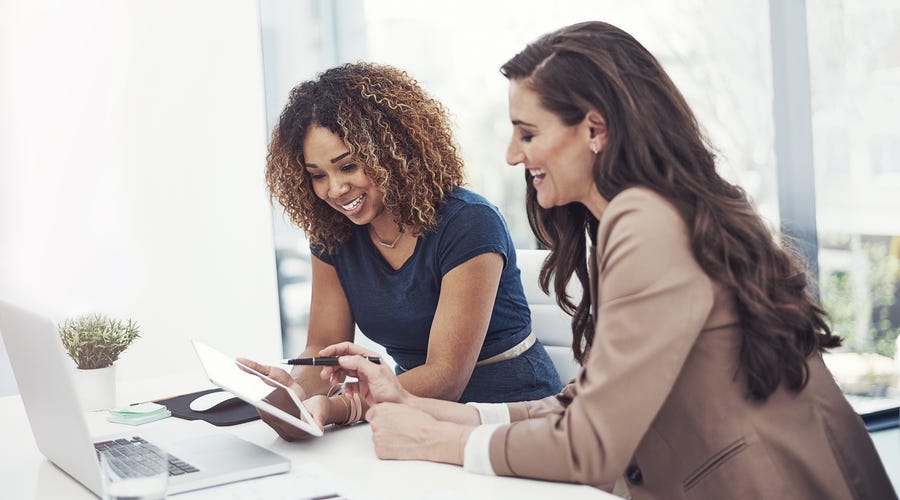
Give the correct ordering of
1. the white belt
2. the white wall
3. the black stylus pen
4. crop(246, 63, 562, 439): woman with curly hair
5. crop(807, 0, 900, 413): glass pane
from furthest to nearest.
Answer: the white wall
crop(807, 0, 900, 413): glass pane
the white belt
crop(246, 63, 562, 439): woman with curly hair
the black stylus pen

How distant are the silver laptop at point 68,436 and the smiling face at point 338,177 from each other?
640 mm

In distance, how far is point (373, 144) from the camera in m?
2.02

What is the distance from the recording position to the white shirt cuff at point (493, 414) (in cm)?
151

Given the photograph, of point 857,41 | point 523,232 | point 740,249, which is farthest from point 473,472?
point 523,232

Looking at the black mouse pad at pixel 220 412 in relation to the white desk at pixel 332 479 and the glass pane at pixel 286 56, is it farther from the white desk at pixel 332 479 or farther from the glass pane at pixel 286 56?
the glass pane at pixel 286 56

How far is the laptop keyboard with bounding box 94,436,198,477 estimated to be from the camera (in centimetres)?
132

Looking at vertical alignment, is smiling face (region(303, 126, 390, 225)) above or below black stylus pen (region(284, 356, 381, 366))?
above

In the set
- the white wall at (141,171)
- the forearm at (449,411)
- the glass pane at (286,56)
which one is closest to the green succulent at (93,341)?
the forearm at (449,411)

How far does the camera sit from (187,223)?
3.83 meters

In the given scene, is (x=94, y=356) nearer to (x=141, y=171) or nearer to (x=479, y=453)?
(x=479, y=453)

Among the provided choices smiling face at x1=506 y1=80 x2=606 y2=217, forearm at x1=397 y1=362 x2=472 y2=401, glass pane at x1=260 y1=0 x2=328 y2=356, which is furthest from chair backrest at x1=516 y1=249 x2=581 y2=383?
glass pane at x1=260 y1=0 x2=328 y2=356

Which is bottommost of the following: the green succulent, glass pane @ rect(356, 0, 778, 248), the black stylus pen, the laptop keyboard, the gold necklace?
the laptop keyboard

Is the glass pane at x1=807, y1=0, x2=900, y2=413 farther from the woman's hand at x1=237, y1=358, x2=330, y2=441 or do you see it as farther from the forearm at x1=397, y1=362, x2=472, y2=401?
the woman's hand at x1=237, y1=358, x2=330, y2=441

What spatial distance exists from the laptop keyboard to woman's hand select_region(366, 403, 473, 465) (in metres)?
0.27
